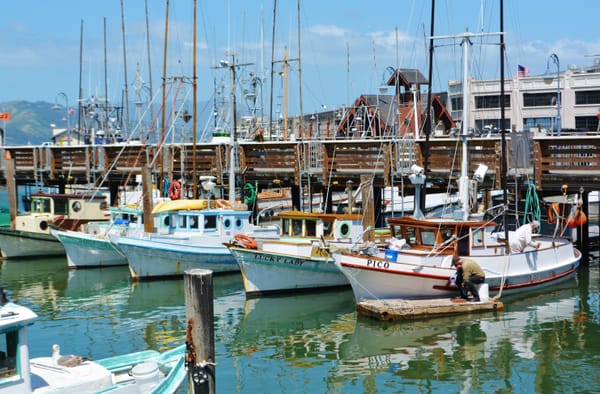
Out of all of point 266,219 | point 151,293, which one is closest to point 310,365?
point 151,293

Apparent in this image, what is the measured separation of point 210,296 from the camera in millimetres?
13508

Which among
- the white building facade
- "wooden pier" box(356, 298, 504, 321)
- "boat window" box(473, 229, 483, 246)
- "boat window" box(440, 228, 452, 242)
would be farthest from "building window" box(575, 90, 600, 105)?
"wooden pier" box(356, 298, 504, 321)

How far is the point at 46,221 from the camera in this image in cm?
3762

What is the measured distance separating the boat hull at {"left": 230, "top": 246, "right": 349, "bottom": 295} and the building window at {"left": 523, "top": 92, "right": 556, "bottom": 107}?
53.4m

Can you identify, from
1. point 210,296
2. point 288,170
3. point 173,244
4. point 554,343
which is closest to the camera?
point 210,296

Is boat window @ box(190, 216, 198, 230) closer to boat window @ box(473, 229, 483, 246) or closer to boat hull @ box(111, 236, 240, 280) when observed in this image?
boat hull @ box(111, 236, 240, 280)

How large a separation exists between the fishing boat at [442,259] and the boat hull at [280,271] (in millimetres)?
2999

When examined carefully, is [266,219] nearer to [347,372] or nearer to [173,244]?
[173,244]

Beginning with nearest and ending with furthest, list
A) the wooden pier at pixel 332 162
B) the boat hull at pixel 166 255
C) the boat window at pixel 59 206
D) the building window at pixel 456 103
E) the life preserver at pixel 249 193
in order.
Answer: the wooden pier at pixel 332 162 → the boat hull at pixel 166 255 → the life preserver at pixel 249 193 → the boat window at pixel 59 206 → the building window at pixel 456 103

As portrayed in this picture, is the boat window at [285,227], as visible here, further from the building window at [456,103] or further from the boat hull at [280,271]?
the building window at [456,103]

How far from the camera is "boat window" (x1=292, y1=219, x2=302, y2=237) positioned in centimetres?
2855

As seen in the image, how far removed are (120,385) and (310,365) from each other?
20.4 feet

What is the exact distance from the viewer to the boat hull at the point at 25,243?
3736cm

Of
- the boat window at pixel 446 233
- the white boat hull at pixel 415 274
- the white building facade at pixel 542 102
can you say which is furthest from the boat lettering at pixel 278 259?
the white building facade at pixel 542 102
